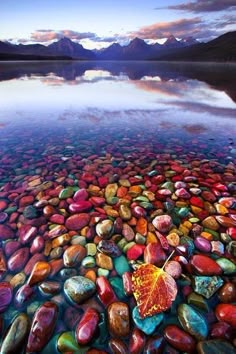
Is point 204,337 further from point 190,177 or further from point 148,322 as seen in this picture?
point 190,177

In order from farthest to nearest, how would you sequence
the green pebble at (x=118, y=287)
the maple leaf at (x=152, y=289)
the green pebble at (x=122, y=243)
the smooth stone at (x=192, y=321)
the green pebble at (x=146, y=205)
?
the green pebble at (x=146, y=205), the green pebble at (x=122, y=243), the green pebble at (x=118, y=287), the maple leaf at (x=152, y=289), the smooth stone at (x=192, y=321)

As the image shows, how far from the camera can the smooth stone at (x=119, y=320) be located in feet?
6.07

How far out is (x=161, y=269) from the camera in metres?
2.30

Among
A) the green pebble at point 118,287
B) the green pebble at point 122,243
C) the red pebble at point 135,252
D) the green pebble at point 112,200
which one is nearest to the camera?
the green pebble at point 118,287

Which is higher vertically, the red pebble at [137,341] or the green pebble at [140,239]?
the red pebble at [137,341]

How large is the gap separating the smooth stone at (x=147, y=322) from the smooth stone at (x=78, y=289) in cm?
40

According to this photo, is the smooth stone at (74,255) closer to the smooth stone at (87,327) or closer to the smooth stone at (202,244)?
the smooth stone at (87,327)

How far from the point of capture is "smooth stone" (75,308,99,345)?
179 cm

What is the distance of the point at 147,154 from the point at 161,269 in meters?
3.18

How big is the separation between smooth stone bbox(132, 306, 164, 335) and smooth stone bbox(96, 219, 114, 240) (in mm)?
933

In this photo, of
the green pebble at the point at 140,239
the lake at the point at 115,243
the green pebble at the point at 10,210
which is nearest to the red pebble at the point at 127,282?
the lake at the point at 115,243

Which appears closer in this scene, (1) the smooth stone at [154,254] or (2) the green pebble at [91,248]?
(1) the smooth stone at [154,254]

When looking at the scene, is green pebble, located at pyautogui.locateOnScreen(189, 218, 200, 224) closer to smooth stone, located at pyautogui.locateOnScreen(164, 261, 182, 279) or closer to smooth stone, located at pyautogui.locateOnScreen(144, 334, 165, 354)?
smooth stone, located at pyautogui.locateOnScreen(164, 261, 182, 279)

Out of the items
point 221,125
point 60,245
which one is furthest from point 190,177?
point 221,125
